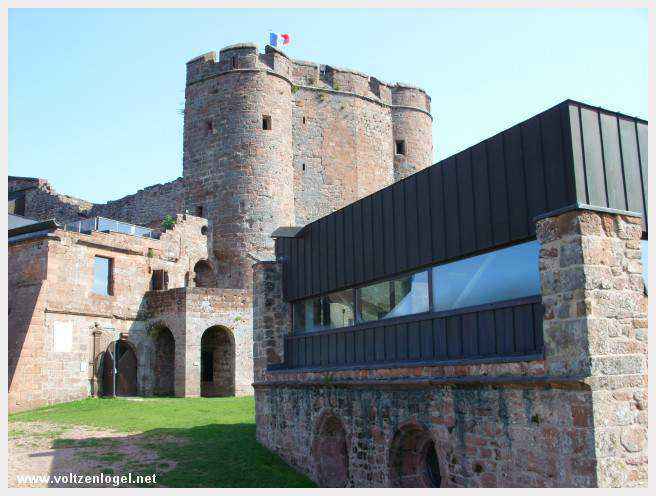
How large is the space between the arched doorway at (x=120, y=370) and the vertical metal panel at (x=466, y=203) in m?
17.6

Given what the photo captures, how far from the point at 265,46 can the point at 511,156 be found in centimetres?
2532

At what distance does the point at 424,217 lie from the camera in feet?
34.3

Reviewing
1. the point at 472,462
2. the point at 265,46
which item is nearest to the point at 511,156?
the point at 472,462

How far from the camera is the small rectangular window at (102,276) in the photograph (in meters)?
25.0

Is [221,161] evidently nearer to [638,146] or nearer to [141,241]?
[141,241]

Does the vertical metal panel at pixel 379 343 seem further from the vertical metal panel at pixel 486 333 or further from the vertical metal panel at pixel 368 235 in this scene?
the vertical metal panel at pixel 486 333

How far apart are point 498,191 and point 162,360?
19972mm

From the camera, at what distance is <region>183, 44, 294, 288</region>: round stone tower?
30297 millimetres

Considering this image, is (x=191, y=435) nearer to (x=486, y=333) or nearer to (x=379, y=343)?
(x=379, y=343)

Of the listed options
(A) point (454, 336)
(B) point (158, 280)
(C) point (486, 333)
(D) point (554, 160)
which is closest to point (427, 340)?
(A) point (454, 336)

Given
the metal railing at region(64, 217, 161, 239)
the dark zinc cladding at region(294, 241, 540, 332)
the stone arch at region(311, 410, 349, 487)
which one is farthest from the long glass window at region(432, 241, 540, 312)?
the metal railing at region(64, 217, 161, 239)

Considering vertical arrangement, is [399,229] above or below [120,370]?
above

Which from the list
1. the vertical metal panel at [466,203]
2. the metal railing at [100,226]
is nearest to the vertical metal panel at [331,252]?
the vertical metal panel at [466,203]

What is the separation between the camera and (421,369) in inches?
392
